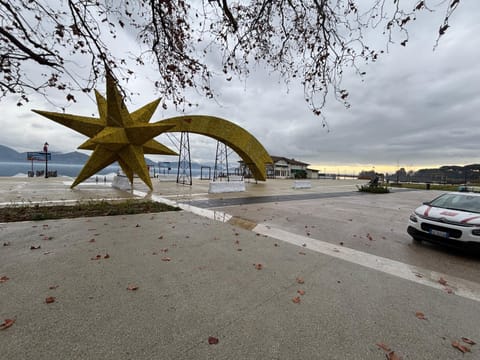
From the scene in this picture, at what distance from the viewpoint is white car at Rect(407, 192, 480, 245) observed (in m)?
4.45

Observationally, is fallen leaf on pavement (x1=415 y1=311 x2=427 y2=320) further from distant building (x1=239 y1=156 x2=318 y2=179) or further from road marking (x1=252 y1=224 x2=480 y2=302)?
distant building (x1=239 y1=156 x2=318 y2=179)

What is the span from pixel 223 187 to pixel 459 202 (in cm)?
1316

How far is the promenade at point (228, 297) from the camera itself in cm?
204

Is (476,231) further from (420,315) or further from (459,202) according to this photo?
(420,315)

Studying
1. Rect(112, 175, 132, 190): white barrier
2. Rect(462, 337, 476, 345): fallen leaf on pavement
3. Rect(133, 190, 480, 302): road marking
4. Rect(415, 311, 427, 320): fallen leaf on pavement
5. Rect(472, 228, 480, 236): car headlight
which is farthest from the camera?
Rect(112, 175, 132, 190): white barrier

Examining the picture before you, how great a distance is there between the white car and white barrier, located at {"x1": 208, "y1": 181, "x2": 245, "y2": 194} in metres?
12.2

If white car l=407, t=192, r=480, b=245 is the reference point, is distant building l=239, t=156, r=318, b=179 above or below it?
above

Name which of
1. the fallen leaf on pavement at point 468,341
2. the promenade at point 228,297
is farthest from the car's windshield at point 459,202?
the fallen leaf on pavement at point 468,341

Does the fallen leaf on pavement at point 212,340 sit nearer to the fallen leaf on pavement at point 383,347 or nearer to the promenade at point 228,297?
the promenade at point 228,297

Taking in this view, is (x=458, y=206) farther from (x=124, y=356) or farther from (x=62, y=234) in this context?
(x=62, y=234)

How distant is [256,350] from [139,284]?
204cm

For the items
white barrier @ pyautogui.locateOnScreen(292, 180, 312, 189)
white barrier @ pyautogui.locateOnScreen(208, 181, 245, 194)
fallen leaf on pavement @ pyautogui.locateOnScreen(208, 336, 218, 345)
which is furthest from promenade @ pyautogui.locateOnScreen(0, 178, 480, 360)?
white barrier @ pyautogui.locateOnScreen(292, 180, 312, 189)

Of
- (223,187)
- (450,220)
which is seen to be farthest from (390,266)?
(223,187)

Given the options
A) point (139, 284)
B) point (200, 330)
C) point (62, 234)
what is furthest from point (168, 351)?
point (62, 234)
